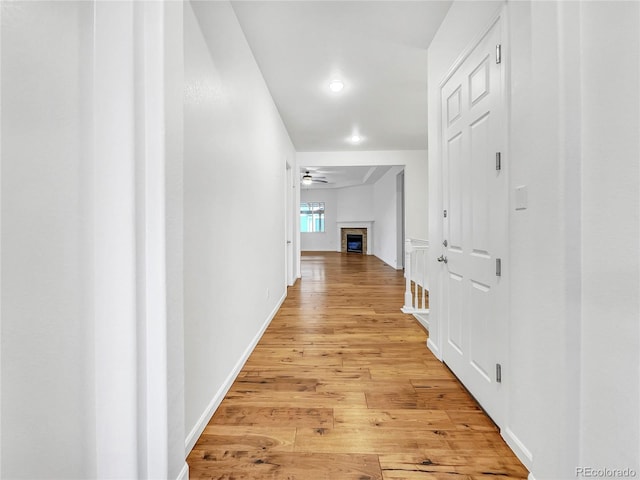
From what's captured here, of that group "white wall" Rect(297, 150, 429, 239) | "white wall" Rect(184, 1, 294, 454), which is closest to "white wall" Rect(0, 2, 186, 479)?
"white wall" Rect(184, 1, 294, 454)

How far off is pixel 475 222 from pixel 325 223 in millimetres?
11304

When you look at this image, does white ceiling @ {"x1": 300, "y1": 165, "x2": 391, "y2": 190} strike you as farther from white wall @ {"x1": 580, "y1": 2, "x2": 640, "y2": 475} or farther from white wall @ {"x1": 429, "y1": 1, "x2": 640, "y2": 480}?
white wall @ {"x1": 580, "y1": 2, "x2": 640, "y2": 475}

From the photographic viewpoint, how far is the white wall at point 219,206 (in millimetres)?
1440

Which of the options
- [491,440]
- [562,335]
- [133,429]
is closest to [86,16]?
[133,429]

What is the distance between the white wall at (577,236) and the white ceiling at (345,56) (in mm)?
1235

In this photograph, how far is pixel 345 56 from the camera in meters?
2.78

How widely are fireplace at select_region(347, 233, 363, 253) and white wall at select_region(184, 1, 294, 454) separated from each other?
30.9ft

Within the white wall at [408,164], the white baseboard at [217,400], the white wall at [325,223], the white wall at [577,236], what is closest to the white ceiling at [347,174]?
the white wall at [325,223]

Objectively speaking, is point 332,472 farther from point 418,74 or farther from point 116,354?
point 418,74

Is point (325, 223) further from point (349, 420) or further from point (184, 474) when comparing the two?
point (184, 474)

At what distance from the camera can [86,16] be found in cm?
98

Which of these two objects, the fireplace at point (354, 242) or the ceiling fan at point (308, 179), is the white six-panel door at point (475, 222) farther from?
the fireplace at point (354, 242)

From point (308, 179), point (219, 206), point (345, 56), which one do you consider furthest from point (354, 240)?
point (219, 206)

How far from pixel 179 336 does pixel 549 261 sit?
57.1 inches
